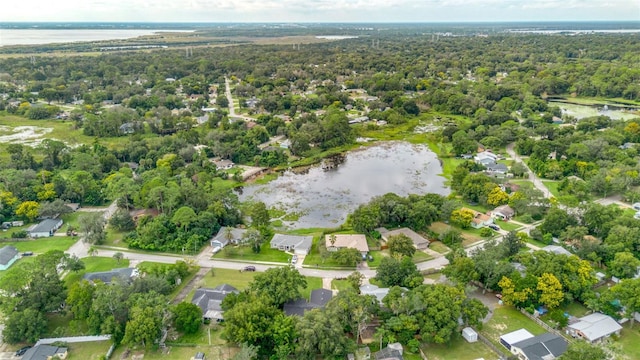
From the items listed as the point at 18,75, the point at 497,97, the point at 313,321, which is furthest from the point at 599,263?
the point at 18,75

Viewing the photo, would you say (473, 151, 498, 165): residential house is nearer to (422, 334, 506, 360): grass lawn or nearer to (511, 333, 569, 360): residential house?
(511, 333, 569, 360): residential house

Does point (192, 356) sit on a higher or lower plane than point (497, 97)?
lower

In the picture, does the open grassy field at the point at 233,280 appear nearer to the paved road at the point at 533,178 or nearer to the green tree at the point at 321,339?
the green tree at the point at 321,339

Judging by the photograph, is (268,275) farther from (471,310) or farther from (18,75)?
(18,75)

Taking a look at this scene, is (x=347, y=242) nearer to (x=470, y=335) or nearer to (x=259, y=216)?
(x=259, y=216)

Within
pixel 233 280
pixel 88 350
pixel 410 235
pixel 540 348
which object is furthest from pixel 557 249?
pixel 88 350

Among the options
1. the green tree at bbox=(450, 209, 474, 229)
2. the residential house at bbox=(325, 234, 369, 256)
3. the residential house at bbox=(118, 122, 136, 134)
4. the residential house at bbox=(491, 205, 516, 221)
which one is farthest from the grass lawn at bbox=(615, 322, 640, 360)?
the residential house at bbox=(118, 122, 136, 134)

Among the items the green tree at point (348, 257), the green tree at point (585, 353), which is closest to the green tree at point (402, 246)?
the green tree at point (348, 257)

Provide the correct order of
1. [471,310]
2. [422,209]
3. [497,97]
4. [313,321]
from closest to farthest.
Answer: [313,321] → [471,310] → [422,209] → [497,97]
